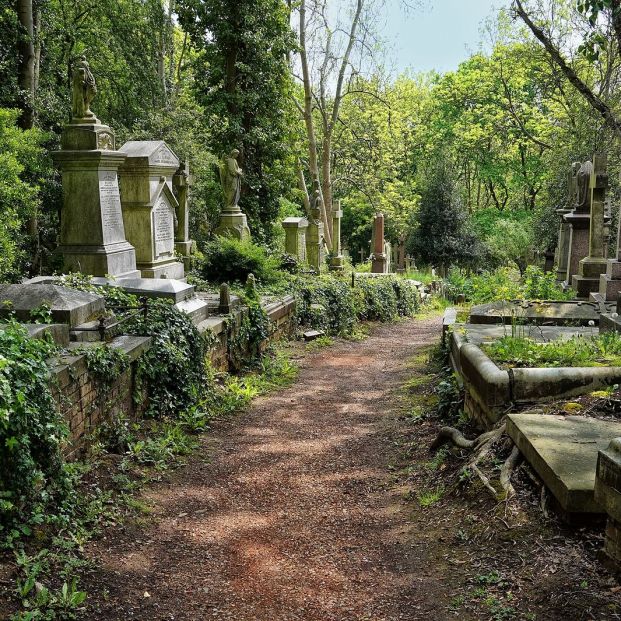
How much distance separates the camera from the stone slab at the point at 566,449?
12.0ft

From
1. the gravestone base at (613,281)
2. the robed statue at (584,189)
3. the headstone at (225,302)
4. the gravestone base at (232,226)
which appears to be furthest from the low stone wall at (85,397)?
the robed statue at (584,189)

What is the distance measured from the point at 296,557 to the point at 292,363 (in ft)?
23.2

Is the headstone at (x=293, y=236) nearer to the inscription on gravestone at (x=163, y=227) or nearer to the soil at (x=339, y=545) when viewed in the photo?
the inscription on gravestone at (x=163, y=227)

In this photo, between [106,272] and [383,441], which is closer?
[383,441]

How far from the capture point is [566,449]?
4.25 metres

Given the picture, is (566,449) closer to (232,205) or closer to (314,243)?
(232,205)

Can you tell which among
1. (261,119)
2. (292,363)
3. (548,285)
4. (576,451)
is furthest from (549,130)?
(576,451)

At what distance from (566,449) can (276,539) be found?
1.99 metres

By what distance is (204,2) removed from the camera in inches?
776

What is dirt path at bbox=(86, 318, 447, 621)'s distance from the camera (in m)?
3.77

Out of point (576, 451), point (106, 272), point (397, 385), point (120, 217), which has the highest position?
point (120, 217)

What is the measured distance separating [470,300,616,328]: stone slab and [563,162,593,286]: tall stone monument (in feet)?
13.7

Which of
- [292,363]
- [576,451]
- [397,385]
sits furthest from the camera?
[292,363]

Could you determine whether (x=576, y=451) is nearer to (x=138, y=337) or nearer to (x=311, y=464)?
(x=311, y=464)
